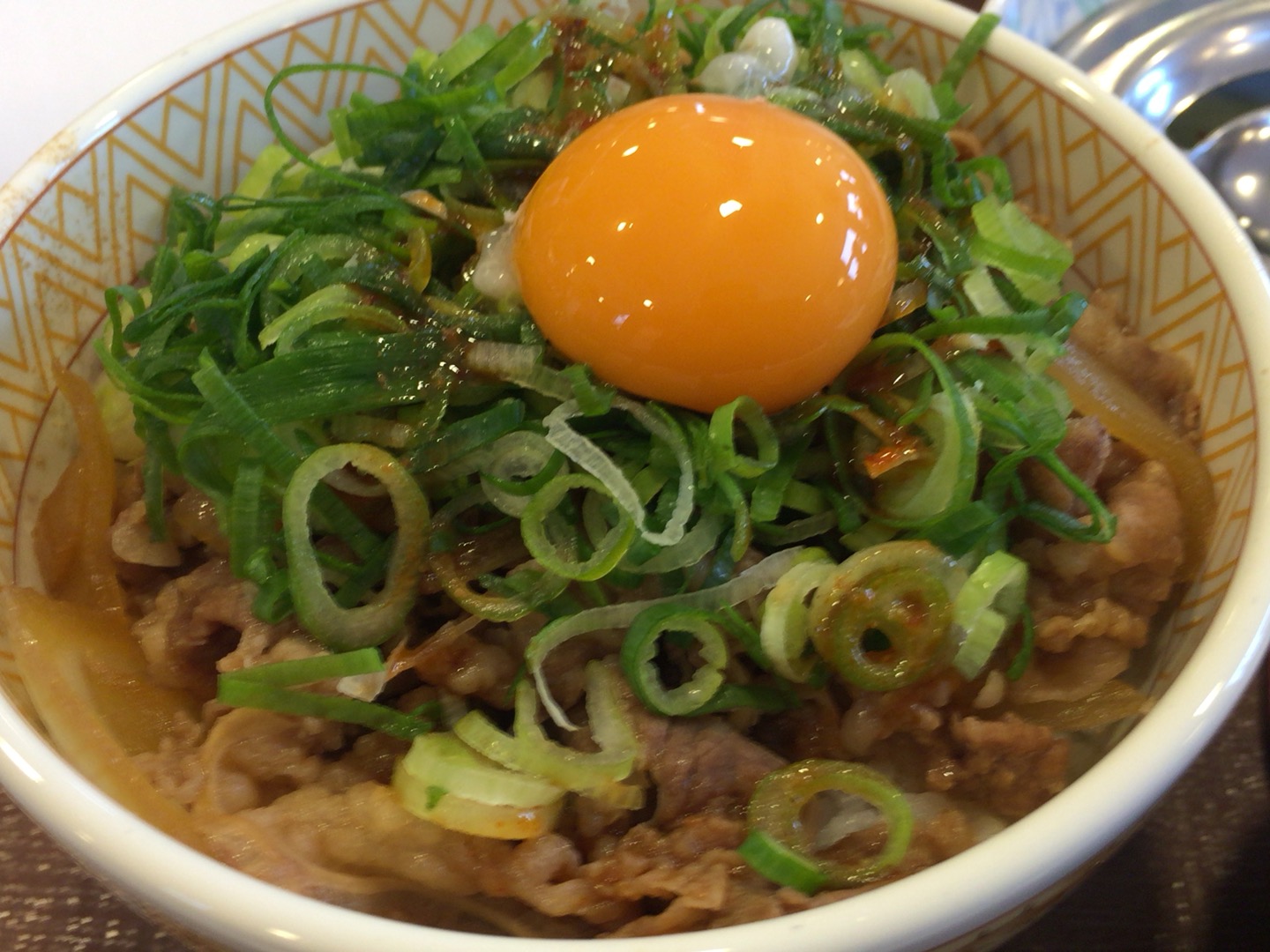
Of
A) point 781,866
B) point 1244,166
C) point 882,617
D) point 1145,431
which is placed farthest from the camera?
point 1244,166

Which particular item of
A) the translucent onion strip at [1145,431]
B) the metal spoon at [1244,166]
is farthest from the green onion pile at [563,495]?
the metal spoon at [1244,166]

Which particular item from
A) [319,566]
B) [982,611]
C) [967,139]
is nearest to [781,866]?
[982,611]

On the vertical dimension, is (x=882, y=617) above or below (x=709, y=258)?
below

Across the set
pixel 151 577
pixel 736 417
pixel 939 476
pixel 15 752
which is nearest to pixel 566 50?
pixel 736 417

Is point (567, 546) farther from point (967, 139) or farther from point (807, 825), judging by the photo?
point (967, 139)

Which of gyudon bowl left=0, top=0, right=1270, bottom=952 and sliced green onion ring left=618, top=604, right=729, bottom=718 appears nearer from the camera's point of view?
gyudon bowl left=0, top=0, right=1270, bottom=952

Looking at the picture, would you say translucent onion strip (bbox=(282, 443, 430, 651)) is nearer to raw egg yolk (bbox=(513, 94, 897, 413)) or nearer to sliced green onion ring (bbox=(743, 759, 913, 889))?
raw egg yolk (bbox=(513, 94, 897, 413))

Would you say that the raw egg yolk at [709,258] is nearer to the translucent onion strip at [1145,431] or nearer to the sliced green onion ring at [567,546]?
the sliced green onion ring at [567,546]

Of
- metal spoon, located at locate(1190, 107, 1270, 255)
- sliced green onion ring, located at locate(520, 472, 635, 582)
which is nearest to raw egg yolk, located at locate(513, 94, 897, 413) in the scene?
sliced green onion ring, located at locate(520, 472, 635, 582)
